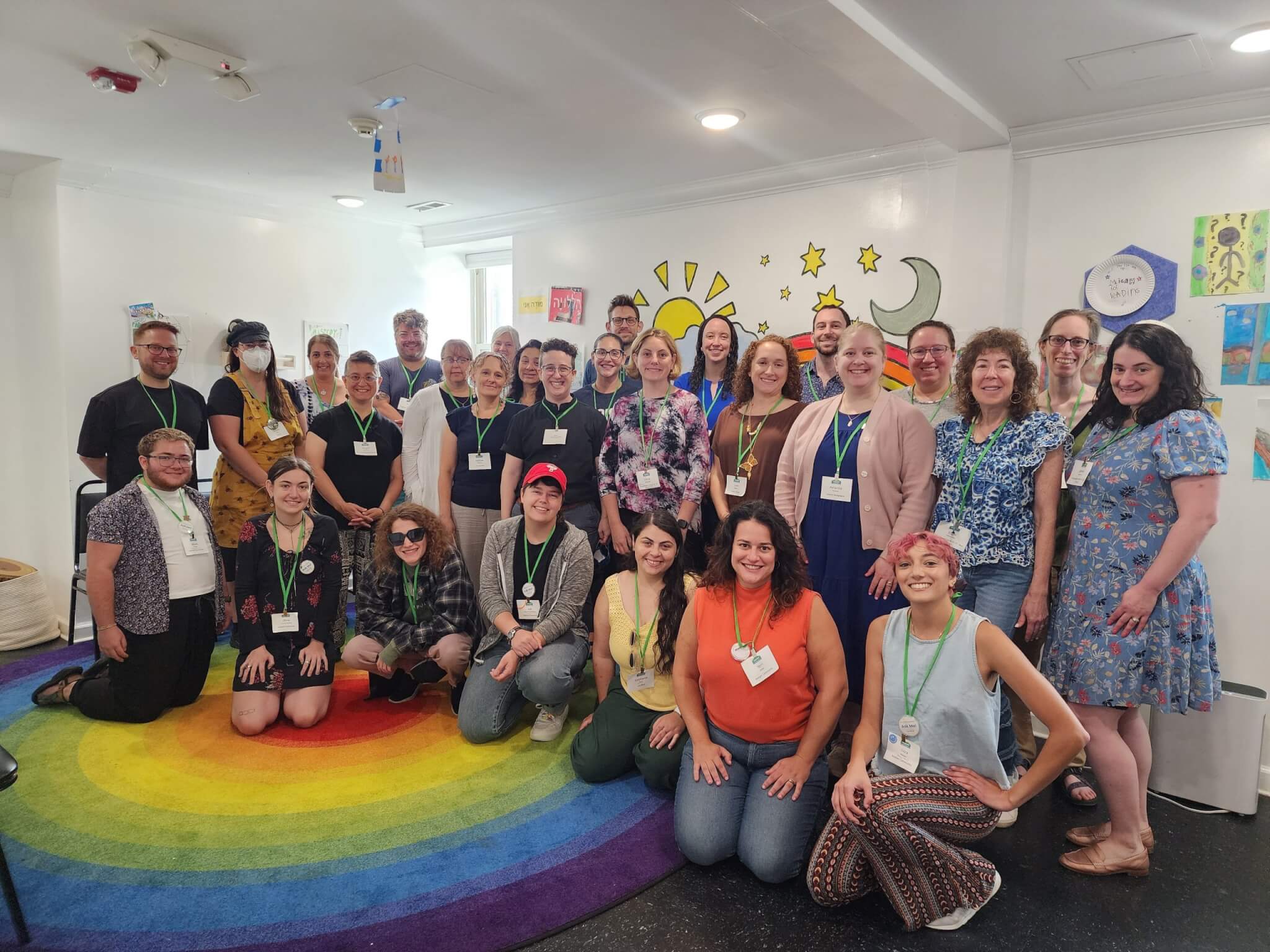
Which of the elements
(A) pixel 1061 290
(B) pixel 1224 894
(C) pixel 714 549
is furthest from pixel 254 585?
(A) pixel 1061 290

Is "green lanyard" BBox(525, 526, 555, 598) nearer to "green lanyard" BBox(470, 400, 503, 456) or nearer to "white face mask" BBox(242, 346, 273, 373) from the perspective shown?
"green lanyard" BBox(470, 400, 503, 456)

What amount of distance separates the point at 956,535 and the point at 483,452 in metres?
2.10

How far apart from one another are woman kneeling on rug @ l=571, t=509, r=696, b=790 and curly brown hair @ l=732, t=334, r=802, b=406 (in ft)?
2.17

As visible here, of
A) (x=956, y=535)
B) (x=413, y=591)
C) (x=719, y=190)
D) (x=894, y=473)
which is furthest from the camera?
(x=719, y=190)

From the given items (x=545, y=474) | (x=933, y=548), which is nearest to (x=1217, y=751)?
(x=933, y=548)

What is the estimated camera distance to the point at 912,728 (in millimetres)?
2150

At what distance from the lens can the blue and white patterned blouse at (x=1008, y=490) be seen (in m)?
2.42

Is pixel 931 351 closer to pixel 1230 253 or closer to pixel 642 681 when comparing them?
pixel 1230 253

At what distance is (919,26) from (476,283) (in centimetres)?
509

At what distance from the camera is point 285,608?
3250 mm

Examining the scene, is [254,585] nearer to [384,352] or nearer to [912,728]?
[912,728]

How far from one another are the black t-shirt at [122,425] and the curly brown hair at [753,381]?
250cm

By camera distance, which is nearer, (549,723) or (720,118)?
(549,723)

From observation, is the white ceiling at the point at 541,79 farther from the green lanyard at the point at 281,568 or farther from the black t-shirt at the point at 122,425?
the green lanyard at the point at 281,568
